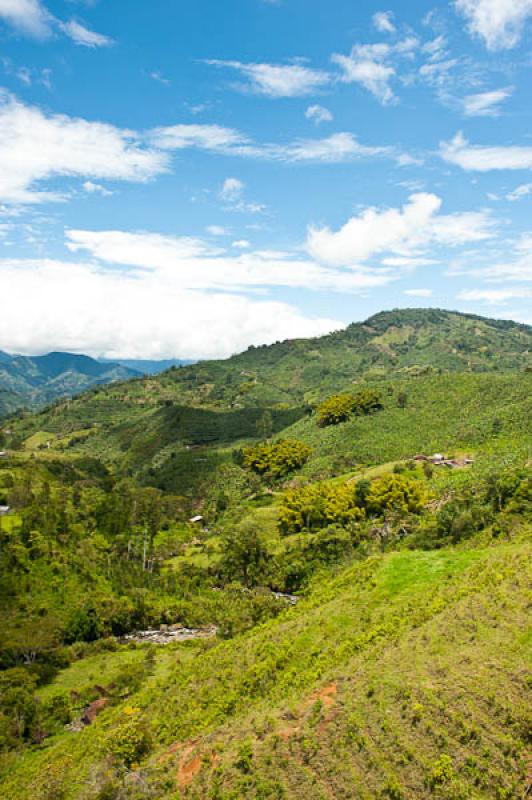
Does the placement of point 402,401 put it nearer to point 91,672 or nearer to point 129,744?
point 91,672

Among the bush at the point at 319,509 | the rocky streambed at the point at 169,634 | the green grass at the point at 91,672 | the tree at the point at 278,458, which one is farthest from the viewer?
the tree at the point at 278,458

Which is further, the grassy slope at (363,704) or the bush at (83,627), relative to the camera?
the bush at (83,627)

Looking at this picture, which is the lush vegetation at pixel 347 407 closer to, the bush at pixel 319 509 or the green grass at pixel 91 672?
the bush at pixel 319 509

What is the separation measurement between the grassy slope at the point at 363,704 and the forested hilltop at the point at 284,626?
3.4 inches

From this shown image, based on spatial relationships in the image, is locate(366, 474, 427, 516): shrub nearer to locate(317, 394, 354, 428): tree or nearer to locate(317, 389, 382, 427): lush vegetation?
locate(317, 394, 354, 428): tree

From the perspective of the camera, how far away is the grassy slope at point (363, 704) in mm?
16828

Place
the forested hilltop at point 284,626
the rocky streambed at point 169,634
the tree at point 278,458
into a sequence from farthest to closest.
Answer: the tree at point 278,458 < the rocky streambed at point 169,634 < the forested hilltop at point 284,626

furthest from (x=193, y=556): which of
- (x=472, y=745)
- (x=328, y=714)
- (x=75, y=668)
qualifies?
(x=472, y=745)

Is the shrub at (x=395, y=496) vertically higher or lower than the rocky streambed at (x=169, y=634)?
higher

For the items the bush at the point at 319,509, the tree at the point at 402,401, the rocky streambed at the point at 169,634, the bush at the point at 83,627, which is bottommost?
the rocky streambed at the point at 169,634

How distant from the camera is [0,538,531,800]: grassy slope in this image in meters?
16.8

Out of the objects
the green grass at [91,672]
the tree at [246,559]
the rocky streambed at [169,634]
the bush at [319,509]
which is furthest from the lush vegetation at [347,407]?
the green grass at [91,672]

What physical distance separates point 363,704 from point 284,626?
15742mm

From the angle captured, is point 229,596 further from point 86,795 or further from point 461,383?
point 461,383
